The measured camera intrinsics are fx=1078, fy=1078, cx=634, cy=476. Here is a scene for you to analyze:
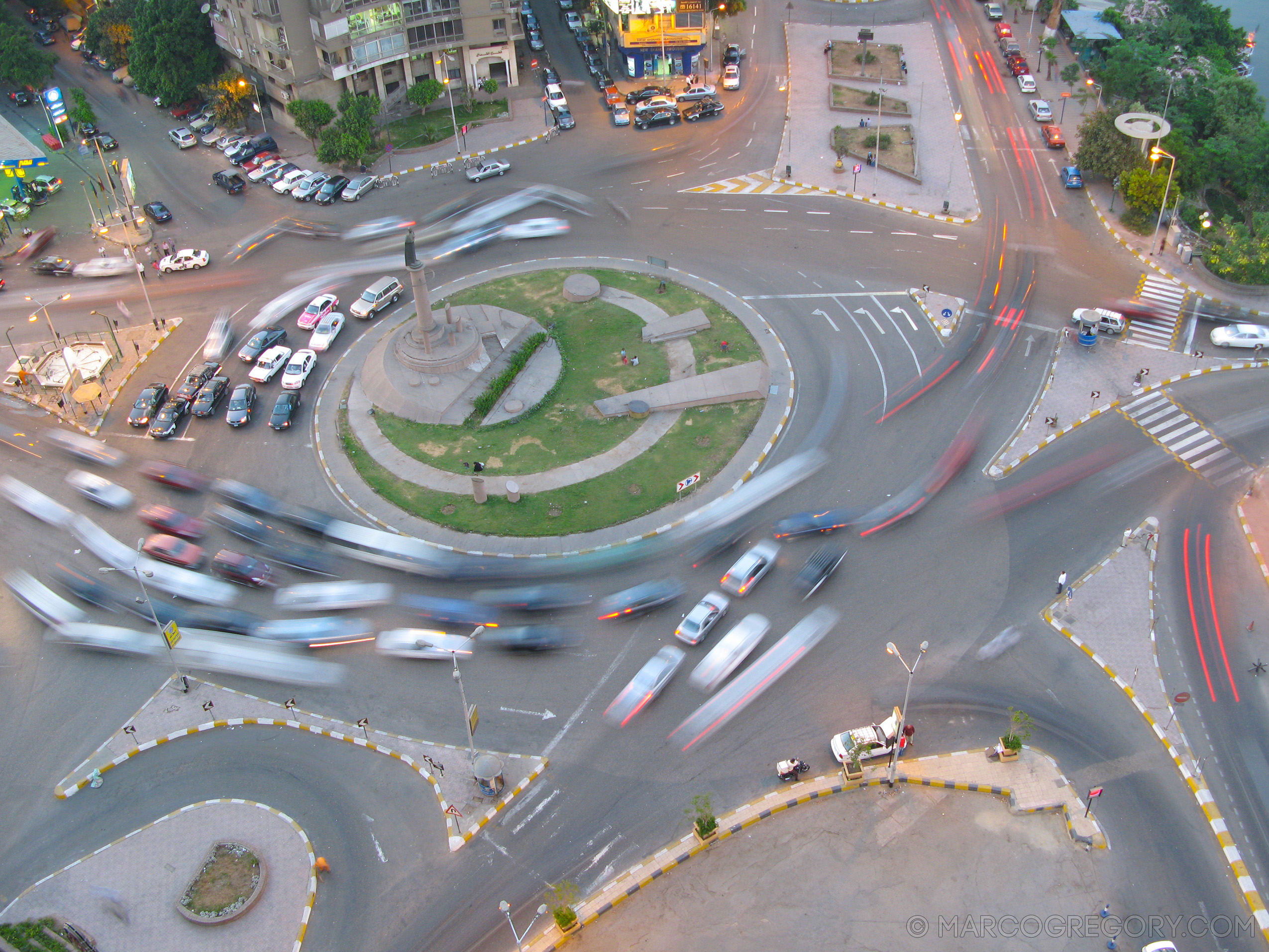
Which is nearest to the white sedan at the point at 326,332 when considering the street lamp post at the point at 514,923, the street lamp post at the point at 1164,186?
the street lamp post at the point at 514,923

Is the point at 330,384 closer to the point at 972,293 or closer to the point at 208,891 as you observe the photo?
the point at 208,891

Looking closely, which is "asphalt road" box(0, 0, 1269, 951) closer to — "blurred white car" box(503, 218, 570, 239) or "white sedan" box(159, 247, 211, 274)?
"white sedan" box(159, 247, 211, 274)

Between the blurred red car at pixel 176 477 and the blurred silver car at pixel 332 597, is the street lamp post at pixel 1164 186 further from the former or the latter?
the blurred red car at pixel 176 477

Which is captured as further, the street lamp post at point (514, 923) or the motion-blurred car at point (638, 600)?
the motion-blurred car at point (638, 600)

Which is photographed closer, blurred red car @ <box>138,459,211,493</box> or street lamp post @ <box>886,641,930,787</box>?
street lamp post @ <box>886,641,930,787</box>

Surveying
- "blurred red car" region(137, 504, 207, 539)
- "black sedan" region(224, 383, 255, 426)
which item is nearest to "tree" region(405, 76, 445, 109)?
"black sedan" region(224, 383, 255, 426)

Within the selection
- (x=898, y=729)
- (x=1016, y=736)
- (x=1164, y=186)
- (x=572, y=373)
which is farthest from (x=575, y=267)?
(x=1016, y=736)
